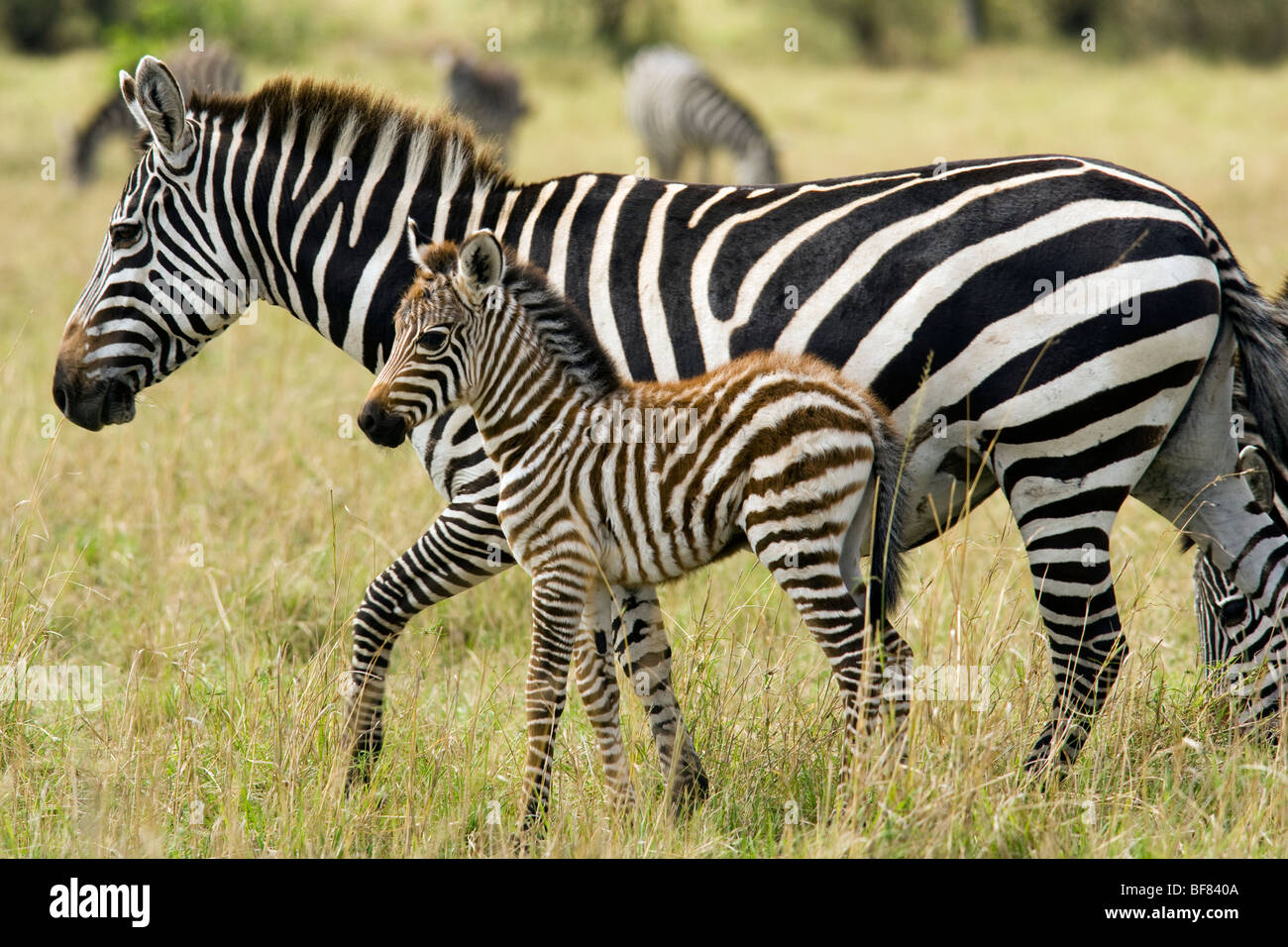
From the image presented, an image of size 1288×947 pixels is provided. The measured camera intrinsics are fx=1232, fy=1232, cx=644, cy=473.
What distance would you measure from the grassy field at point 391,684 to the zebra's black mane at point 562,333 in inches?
44.9

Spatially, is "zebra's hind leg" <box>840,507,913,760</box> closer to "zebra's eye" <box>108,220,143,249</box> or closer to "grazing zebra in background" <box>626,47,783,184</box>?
"zebra's eye" <box>108,220,143,249</box>

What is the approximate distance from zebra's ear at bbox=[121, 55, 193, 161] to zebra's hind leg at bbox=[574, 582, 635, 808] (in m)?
2.47

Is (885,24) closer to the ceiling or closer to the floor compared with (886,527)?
closer to the ceiling

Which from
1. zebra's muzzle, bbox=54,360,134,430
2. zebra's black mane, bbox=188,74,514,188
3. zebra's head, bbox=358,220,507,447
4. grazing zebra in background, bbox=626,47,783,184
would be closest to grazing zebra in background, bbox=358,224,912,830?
zebra's head, bbox=358,220,507,447

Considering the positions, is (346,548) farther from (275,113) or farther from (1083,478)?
(1083,478)

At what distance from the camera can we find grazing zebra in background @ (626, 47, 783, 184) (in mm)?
18609

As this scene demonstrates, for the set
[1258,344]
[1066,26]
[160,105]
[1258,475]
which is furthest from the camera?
[1066,26]

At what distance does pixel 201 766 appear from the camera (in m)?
4.34

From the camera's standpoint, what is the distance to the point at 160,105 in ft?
15.5

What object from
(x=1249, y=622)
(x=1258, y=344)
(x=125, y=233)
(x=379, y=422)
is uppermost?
(x=125, y=233)

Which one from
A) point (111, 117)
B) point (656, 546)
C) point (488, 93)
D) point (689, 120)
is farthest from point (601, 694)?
point (111, 117)

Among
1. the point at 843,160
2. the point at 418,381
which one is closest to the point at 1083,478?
the point at 418,381

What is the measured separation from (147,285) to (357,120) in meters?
1.05

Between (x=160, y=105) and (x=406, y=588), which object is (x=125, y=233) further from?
(x=406, y=588)
